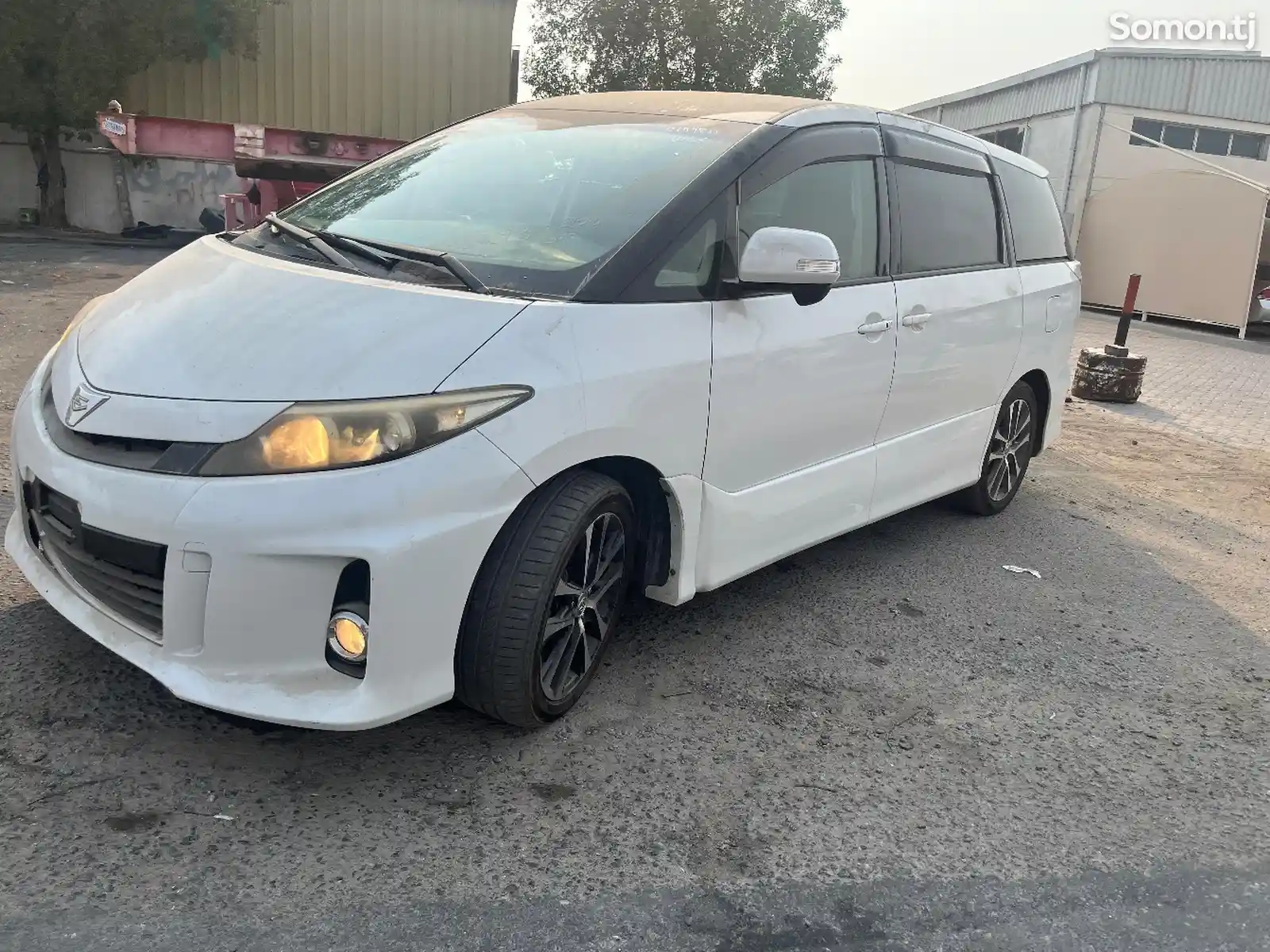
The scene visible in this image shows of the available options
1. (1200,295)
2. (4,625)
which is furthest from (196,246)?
(1200,295)

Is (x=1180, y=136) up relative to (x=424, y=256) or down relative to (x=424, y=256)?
up

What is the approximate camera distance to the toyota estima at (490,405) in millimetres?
2447

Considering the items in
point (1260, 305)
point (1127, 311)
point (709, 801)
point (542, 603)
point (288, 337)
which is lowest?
point (709, 801)

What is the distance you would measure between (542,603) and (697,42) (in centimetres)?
3183

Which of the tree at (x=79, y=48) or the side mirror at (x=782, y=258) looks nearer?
the side mirror at (x=782, y=258)

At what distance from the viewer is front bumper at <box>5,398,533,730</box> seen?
2385 millimetres

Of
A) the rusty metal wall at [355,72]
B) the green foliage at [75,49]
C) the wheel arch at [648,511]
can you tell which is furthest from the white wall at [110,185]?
the wheel arch at [648,511]

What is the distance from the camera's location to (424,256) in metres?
3.06

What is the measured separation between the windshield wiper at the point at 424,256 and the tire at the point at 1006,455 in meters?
3.13

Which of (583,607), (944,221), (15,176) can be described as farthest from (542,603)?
(15,176)

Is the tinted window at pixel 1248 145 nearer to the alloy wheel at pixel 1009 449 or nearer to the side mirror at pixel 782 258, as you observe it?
the alloy wheel at pixel 1009 449

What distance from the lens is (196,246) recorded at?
11.4 feet

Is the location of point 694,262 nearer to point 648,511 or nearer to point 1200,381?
point 648,511

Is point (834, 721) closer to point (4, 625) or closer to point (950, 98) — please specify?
point (4, 625)
